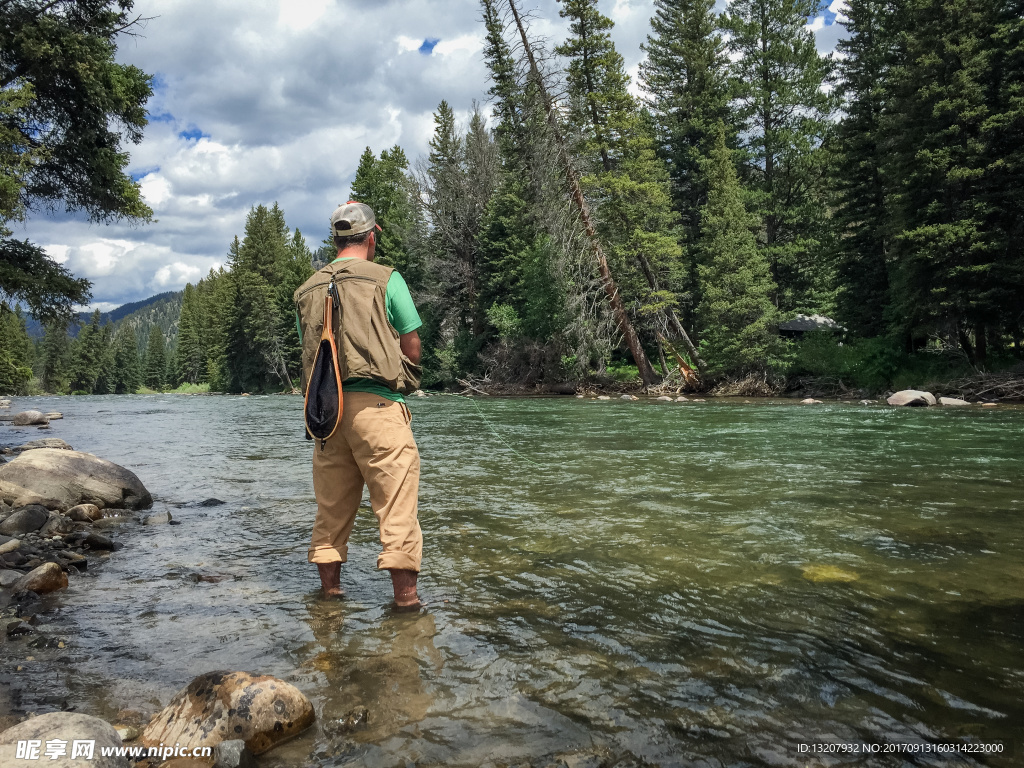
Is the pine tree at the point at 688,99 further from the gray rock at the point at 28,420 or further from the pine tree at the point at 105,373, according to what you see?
the pine tree at the point at 105,373

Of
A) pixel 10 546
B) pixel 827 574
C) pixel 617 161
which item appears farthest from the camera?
pixel 617 161

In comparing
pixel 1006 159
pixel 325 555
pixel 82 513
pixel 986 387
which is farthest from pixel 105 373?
pixel 325 555

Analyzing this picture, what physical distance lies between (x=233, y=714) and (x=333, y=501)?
1.52 m

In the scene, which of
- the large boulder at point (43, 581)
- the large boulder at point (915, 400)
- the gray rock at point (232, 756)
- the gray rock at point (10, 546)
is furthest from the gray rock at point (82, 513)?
the large boulder at point (915, 400)

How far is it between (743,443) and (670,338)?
67.5 feet

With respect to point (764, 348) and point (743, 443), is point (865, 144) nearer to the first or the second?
point (764, 348)

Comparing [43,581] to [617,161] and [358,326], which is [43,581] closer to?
[358,326]

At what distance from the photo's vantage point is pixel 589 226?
27.1 m

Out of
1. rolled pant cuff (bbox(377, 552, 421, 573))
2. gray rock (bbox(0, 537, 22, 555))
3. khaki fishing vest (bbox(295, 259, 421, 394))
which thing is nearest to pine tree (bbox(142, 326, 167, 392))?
gray rock (bbox(0, 537, 22, 555))

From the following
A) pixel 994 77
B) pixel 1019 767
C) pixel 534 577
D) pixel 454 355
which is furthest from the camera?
pixel 454 355

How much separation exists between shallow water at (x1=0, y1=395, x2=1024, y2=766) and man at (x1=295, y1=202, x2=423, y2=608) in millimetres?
498

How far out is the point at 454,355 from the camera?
39.8m

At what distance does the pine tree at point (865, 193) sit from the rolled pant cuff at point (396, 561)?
28175 millimetres

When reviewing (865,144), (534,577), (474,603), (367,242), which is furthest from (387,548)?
(865,144)
